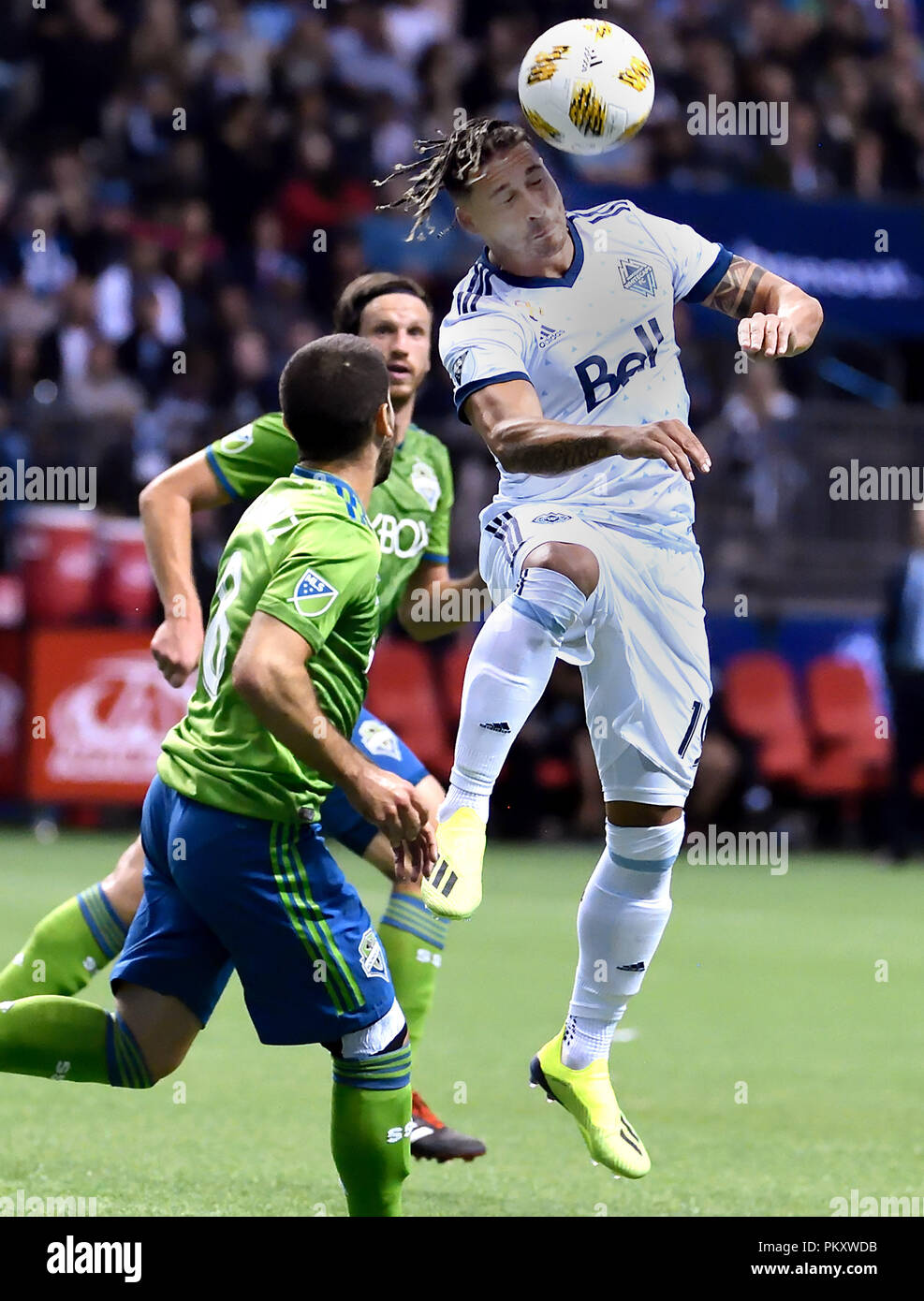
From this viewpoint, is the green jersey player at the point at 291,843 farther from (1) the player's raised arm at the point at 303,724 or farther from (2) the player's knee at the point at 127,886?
(2) the player's knee at the point at 127,886

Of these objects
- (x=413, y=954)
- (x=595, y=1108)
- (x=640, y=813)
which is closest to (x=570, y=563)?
(x=640, y=813)

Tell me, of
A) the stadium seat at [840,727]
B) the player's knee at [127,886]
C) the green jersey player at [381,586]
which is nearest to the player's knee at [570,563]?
the green jersey player at [381,586]

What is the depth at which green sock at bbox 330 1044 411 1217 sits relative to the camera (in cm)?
452

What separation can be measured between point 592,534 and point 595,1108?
1469mm

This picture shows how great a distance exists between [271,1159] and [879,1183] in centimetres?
173

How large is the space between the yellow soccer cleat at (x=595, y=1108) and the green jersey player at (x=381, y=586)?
0.65 m

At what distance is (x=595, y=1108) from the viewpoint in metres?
5.06

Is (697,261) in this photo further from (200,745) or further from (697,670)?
(200,745)

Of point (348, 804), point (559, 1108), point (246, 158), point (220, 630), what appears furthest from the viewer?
point (246, 158)

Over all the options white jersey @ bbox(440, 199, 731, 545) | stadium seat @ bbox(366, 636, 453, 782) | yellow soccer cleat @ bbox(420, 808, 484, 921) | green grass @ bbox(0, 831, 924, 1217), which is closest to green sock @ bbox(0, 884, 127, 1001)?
green grass @ bbox(0, 831, 924, 1217)

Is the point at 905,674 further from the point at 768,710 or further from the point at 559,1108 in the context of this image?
the point at 559,1108

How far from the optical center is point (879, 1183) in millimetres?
5441

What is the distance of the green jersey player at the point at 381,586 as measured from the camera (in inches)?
217

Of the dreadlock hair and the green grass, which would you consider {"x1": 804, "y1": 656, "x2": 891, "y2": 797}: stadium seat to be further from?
the dreadlock hair
